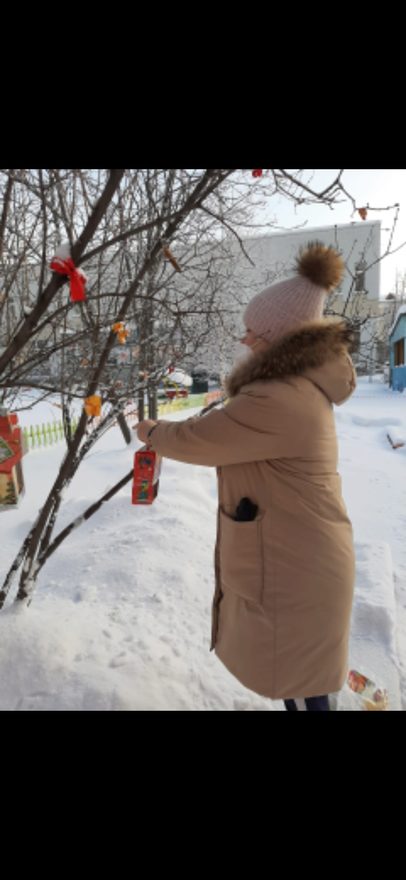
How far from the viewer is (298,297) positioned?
54.9 inches

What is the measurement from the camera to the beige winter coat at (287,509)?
1.30 m

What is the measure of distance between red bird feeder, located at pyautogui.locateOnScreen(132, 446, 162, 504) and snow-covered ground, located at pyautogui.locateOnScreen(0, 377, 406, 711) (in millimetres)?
862

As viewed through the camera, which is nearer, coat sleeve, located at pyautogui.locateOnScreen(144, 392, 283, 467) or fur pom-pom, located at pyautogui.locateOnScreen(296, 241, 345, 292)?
coat sleeve, located at pyautogui.locateOnScreen(144, 392, 283, 467)

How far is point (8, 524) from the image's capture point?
512cm

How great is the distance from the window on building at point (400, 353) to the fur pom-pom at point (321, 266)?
18038 millimetres

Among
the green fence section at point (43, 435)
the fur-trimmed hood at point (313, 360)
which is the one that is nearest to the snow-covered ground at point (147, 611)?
the fur-trimmed hood at point (313, 360)

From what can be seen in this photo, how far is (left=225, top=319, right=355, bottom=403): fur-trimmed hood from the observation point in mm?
1327

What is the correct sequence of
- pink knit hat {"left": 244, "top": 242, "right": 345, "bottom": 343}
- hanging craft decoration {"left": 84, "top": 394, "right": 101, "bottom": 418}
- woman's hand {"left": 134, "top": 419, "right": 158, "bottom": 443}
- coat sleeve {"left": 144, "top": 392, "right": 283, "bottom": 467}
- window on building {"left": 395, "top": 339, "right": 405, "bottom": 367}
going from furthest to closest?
window on building {"left": 395, "top": 339, "right": 405, "bottom": 367}, hanging craft decoration {"left": 84, "top": 394, "right": 101, "bottom": 418}, woman's hand {"left": 134, "top": 419, "right": 158, "bottom": 443}, pink knit hat {"left": 244, "top": 242, "right": 345, "bottom": 343}, coat sleeve {"left": 144, "top": 392, "right": 283, "bottom": 467}

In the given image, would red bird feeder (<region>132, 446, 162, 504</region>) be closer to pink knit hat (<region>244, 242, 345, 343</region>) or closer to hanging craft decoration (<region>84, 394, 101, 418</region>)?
hanging craft decoration (<region>84, 394, 101, 418</region>)

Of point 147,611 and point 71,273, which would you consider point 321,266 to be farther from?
point 147,611

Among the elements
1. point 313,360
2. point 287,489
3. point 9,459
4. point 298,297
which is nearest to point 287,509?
point 287,489

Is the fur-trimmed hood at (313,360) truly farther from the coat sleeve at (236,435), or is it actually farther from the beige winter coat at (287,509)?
the coat sleeve at (236,435)

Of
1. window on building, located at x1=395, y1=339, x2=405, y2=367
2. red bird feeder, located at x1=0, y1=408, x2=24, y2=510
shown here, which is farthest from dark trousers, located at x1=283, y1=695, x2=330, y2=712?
window on building, located at x1=395, y1=339, x2=405, y2=367
